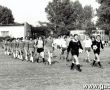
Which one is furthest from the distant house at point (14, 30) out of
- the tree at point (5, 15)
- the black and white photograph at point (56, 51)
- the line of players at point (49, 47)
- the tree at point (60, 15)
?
the line of players at point (49, 47)

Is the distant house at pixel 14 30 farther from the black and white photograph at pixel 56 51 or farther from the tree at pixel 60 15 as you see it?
the tree at pixel 60 15

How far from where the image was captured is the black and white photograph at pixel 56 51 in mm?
12305

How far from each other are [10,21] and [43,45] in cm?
9438

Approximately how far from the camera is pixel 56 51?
43.6 meters

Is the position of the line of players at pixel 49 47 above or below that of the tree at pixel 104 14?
below

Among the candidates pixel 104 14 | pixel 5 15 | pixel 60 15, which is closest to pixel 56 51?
pixel 104 14

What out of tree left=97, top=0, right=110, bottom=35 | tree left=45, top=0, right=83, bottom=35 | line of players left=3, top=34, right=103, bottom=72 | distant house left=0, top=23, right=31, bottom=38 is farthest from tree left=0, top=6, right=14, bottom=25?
line of players left=3, top=34, right=103, bottom=72

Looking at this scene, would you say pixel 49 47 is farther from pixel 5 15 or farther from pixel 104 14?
pixel 5 15

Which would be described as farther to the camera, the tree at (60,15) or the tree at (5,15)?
the tree at (5,15)

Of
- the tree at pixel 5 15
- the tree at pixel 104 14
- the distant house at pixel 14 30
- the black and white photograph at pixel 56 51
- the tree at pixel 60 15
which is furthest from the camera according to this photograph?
the tree at pixel 5 15

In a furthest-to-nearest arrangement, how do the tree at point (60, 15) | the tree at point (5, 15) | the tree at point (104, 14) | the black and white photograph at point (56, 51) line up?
the tree at point (5, 15) → the tree at point (60, 15) → the tree at point (104, 14) → the black and white photograph at point (56, 51)

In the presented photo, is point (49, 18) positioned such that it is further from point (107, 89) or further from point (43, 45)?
point (107, 89)

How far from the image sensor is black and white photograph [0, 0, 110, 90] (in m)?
12.3

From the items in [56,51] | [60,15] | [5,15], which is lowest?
[56,51]
